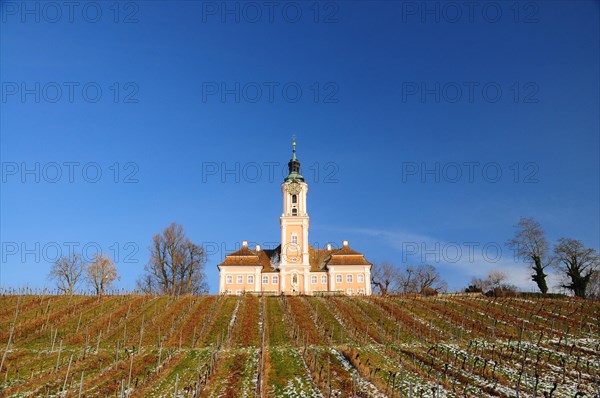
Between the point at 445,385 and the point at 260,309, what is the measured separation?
23.1m

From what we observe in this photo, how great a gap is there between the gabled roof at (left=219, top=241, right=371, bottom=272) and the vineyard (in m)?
16.5

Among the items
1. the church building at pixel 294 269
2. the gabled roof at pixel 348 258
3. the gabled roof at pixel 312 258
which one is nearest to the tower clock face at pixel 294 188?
the church building at pixel 294 269

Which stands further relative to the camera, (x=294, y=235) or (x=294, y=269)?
(x=294, y=235)

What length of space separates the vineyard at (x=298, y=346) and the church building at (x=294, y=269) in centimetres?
1533

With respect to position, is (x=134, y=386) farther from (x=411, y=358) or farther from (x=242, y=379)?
(x=411, y=358)

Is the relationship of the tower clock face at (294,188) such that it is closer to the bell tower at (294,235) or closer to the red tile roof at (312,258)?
the bell tower at (294,235)

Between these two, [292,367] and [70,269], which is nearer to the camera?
[292,367]

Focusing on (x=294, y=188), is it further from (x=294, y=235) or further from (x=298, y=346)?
(x=298, y=346)

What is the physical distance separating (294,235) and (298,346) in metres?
38.6

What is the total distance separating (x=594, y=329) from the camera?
34.2 metres

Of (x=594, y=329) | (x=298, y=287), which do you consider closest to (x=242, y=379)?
(x=594, y=329)

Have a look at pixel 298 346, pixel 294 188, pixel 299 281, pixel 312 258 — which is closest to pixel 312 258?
pixel 312 258

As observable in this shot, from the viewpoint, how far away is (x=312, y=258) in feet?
229

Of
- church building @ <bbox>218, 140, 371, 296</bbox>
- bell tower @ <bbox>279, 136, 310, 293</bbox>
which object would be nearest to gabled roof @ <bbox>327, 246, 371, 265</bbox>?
church building @ <bbox>218, 140, 371, 296</bbox>
